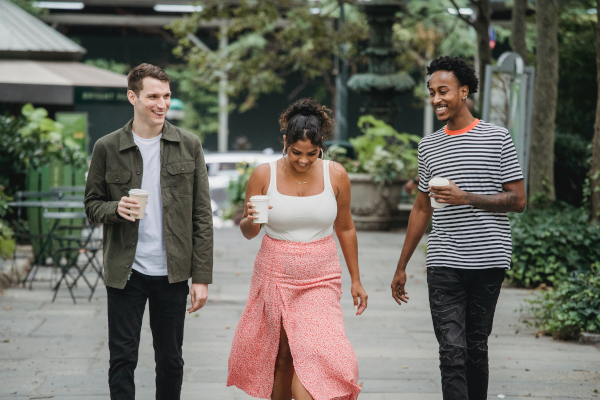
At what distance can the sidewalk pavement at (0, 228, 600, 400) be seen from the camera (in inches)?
178

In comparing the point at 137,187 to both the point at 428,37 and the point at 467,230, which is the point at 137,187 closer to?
the point at 467,230

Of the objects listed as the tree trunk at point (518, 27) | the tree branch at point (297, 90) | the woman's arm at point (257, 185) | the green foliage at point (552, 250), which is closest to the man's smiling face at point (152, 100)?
the woman's arm at point (257, 185)

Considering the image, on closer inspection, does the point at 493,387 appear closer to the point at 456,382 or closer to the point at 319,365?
the point at 456,382

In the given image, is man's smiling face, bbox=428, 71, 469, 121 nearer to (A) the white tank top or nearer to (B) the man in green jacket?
(A) the white tank top

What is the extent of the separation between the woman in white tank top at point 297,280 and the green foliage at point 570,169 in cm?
982

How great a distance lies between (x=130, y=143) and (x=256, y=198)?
2.11ft

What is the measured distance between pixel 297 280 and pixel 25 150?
23.7 ft

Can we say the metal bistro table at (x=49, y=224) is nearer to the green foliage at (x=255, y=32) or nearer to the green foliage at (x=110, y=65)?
the green foliage at (x=255, y=32)

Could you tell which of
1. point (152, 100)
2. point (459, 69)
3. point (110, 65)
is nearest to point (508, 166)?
point (459, 69)

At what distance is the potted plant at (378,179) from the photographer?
504 inches

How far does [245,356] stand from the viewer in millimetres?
3490

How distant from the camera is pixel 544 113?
9820 mm

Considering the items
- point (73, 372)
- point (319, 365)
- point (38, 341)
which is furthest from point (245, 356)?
point (38, 341)

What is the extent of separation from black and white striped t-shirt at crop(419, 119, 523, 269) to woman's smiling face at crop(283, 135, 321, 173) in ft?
2.05
